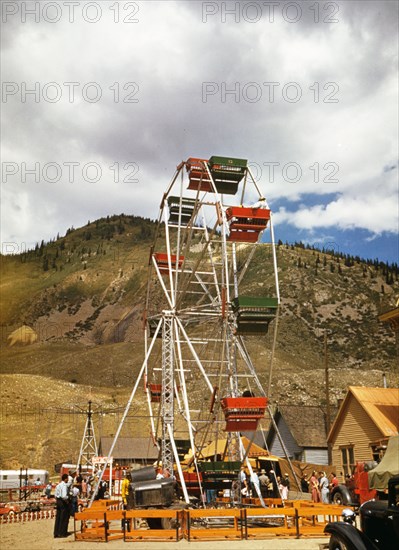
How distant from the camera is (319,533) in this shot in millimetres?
19562

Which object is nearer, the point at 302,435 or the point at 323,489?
the point at 323,489

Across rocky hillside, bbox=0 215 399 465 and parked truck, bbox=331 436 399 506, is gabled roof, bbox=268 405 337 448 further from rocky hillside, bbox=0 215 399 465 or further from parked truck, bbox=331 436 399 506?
rocky hillside, bbox=0 215 399 465

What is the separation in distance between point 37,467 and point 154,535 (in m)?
61.2

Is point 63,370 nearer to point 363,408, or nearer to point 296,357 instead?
point 296,357

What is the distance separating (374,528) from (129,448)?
59.4 m

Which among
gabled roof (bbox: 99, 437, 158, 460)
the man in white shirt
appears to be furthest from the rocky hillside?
the man in white shirt

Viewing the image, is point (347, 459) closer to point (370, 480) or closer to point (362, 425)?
point (362, 425)

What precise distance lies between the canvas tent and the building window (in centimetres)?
1418

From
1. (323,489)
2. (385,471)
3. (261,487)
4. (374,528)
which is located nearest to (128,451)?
(261,487)

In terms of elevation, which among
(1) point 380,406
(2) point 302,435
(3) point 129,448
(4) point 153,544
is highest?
(1) point 380,406

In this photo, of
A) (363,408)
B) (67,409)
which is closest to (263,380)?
(67,409)

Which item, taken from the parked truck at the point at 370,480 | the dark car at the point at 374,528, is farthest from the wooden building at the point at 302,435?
the dark car at the point at 374,528

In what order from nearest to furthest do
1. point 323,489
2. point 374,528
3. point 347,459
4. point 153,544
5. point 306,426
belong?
point 374,528 < point 153,544 < point 323,489 < point 347,459 < point 306,426

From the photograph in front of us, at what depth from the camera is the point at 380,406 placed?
118ft
